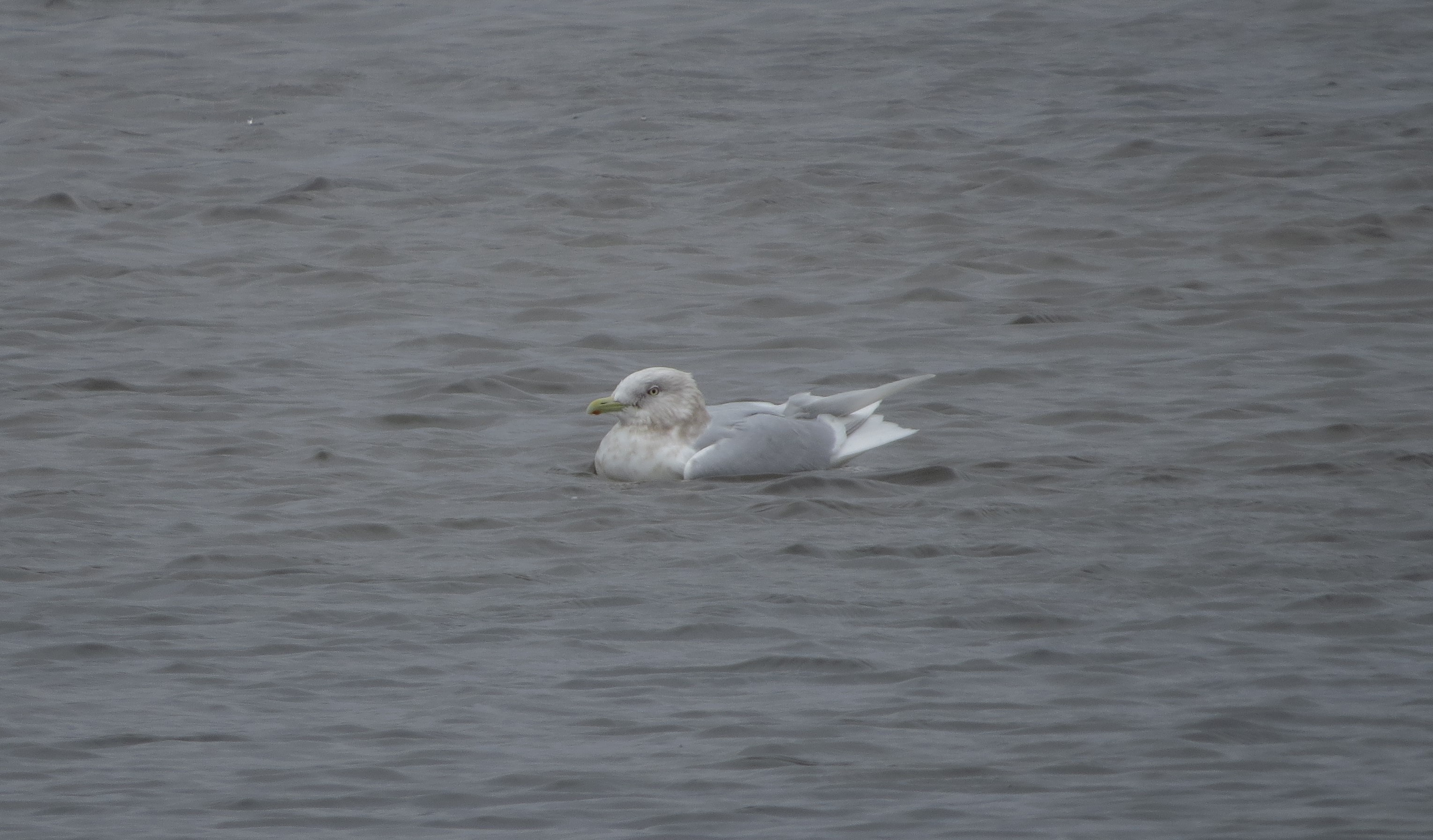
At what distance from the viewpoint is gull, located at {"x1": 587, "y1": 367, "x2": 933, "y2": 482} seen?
10594 mm

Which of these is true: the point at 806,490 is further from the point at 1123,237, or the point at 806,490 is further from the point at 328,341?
the point at 1123,237

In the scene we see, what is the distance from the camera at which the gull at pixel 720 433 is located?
1059cm

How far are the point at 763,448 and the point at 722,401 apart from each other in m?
1.57

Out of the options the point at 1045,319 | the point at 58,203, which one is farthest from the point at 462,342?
the point at 58,203

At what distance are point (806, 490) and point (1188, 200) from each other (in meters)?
7.36

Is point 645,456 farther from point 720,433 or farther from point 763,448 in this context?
point 763,448

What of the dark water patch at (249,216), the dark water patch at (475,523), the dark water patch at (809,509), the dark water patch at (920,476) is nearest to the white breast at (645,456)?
the dark water patch at (809,509)

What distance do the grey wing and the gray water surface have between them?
14 cm

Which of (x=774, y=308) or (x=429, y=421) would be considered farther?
(x=774, y=308)

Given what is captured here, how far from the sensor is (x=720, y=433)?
35.0 ft

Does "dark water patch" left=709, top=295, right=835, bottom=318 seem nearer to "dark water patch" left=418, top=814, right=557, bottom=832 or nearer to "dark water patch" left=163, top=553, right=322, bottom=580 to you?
"dark water patch" left=163, top=553, right=322, bottom=580

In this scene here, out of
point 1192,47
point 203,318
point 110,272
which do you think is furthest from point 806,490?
point 1192,47

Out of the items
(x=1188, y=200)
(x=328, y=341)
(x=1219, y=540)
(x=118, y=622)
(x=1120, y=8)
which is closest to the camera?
(x=118, y=622)

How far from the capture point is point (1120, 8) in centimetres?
2358
